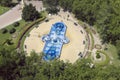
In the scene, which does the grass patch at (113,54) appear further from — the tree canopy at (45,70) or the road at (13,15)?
the road at (13,15)

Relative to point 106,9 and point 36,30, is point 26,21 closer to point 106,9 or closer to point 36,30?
point 36,30

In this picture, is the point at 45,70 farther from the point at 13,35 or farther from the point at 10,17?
the point at 10,17

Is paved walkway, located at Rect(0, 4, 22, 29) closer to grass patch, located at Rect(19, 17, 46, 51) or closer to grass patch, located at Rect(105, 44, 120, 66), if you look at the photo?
grass patch, located at Rect(19, 17, 46, 51)

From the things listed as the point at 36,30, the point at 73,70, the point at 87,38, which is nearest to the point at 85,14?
the point at 87,38

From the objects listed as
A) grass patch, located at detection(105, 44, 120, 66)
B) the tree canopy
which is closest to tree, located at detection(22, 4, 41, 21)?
grass patch, located at detection(105, 44, 120, 66)

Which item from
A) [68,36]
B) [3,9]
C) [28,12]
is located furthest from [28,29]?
[3,9]

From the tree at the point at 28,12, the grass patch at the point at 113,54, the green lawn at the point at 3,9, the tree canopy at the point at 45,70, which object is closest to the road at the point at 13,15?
the green lawn at the point at 3,9

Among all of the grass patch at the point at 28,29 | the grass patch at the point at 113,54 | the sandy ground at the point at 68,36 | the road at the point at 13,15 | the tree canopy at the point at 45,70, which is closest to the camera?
the tree canopy at the point at 45,70
